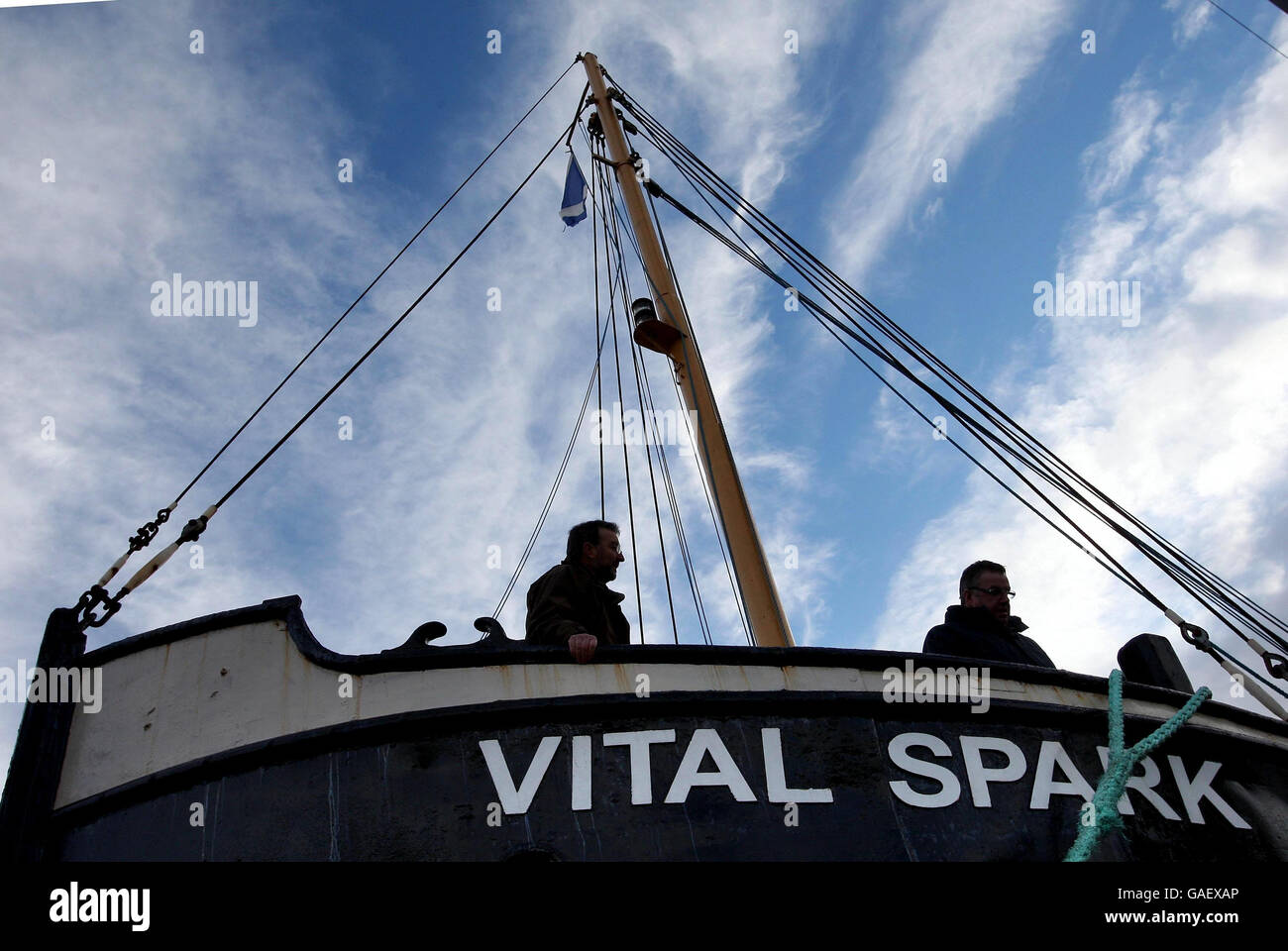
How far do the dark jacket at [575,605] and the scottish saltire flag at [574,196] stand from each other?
311 inches

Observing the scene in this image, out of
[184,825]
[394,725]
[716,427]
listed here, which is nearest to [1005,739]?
[394,725]

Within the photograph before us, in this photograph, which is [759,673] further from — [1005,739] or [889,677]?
[1005,739]

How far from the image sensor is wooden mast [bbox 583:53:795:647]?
7512 millimetres

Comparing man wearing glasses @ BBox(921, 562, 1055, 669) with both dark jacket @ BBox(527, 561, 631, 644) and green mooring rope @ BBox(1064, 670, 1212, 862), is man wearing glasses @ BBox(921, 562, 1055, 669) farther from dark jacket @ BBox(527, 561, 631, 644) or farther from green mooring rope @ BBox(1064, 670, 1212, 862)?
dark jacket @ BBox(527, 561, 631, 644)

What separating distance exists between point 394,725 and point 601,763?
0.79 m

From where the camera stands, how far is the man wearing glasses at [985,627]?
5.44 meters

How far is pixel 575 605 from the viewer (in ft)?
16.8

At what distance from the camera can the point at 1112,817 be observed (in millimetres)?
3889

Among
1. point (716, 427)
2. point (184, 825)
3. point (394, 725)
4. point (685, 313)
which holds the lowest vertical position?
point (184, 825)
